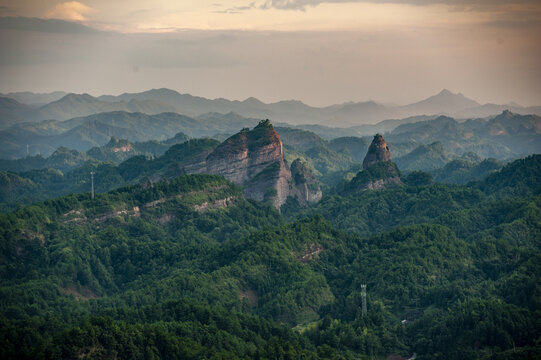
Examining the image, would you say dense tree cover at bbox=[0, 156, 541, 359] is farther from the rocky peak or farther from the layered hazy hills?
the rocky peak

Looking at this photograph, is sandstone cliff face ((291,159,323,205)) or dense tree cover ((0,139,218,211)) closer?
dense tree cover ((0,139,218,211))

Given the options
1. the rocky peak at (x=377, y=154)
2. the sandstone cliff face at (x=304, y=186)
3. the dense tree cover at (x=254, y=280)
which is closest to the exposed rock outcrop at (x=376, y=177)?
the rocky peak at (x=377, y=154)

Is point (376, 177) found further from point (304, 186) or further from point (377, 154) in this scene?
point (304, 186)

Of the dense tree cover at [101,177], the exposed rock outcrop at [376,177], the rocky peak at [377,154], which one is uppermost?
the rocky peak at [377,154]

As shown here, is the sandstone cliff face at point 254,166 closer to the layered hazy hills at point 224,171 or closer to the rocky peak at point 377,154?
the layered hazy hills at point 224,171

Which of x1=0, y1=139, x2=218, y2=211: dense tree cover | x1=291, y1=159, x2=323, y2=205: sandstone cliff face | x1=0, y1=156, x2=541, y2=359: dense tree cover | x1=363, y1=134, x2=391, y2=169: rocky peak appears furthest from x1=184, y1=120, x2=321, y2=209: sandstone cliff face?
x1=0, y1=156, x2=541, y2=359: dense tree cover

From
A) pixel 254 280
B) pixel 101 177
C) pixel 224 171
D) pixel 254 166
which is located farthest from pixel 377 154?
pixel 254 280
